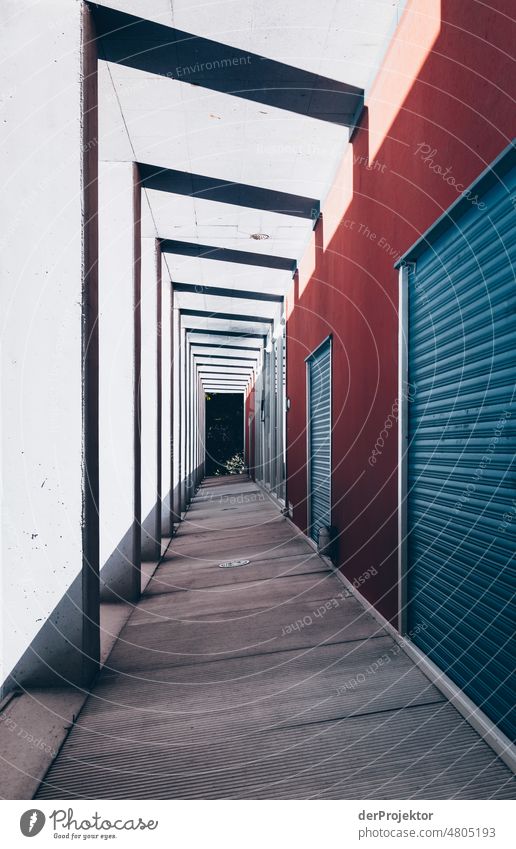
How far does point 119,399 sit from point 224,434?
20.8 m

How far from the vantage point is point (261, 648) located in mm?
2959

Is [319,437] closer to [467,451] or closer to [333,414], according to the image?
[333,414]

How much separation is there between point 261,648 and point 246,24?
3.45 m

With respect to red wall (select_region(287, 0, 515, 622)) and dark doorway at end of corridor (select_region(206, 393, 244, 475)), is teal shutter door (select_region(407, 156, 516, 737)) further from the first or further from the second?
dark doorway at end of corridor (select_region(206, 393, 244, 475))

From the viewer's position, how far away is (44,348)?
8.11 ft

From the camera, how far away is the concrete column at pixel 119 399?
12.8 feet

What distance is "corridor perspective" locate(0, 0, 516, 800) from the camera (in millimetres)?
1896

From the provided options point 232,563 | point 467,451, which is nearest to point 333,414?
point 232,563

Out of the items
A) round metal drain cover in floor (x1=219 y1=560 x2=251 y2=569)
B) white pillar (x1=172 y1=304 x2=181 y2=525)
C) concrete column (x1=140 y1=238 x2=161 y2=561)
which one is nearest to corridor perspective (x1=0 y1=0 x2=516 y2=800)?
round metal drain cover in floor (x1=219 y1=560 x2=251 y2=569)

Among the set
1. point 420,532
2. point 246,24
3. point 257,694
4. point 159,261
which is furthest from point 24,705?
point 159,261

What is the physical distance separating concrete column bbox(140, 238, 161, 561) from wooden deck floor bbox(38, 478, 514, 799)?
60.1 inches

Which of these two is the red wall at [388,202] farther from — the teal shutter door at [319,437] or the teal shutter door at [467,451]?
the teal shutter door at [319,437]

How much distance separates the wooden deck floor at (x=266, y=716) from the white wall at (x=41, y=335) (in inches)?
20.4

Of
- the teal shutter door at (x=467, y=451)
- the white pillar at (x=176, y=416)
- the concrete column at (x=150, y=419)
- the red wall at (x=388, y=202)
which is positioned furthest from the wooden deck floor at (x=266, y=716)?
the white pillar at (x=176, y=416)
